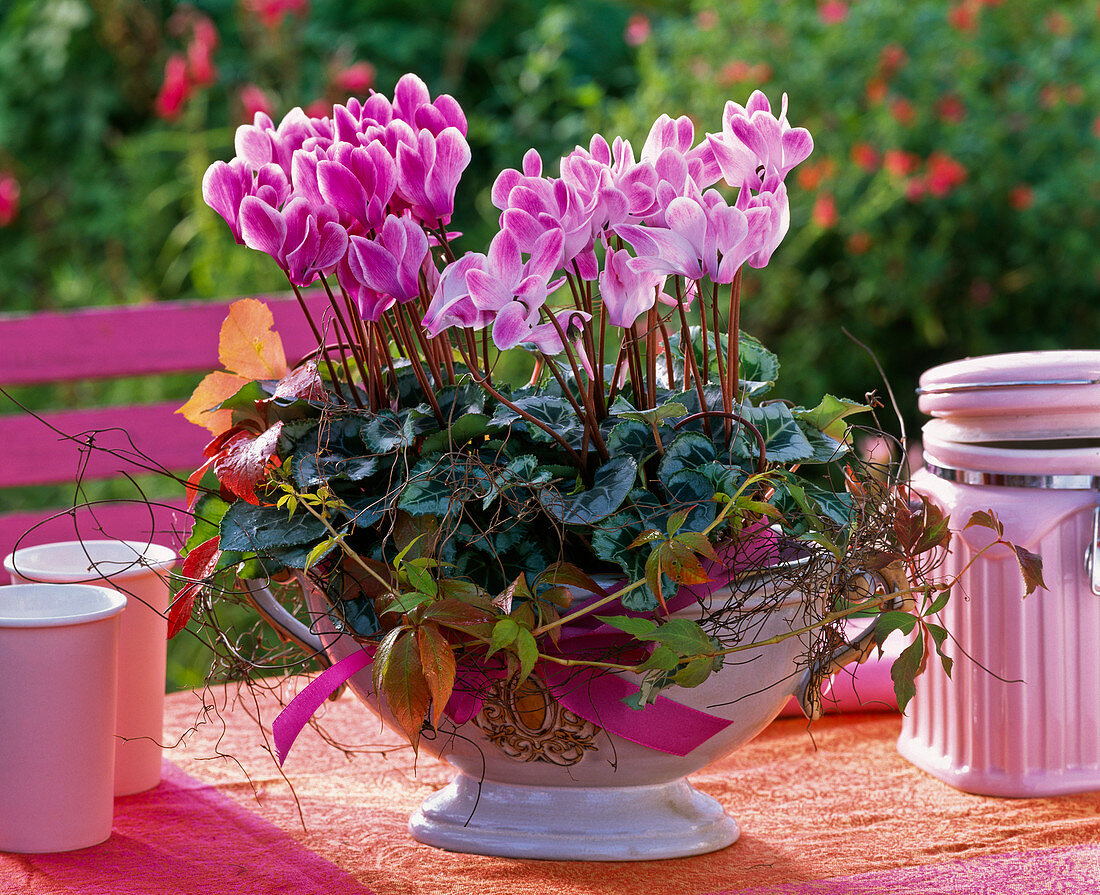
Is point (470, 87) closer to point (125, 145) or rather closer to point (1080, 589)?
point (125, 145)

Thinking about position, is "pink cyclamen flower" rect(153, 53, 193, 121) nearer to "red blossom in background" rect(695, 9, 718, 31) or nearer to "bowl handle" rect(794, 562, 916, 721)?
"red blossom in background" rect(695, 9, 718, 31)

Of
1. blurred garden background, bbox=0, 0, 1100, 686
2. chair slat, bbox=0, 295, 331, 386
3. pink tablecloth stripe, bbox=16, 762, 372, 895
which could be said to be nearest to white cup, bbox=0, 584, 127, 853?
pink tablecloth stripe, bbox=16, 762, 372, 895

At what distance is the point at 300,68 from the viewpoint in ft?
9.73

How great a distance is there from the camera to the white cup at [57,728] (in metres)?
0.61

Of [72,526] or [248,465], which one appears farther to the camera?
[72,526]

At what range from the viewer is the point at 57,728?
62 centimetres

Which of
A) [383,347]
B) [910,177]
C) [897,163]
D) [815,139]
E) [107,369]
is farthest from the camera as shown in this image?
[815,139]

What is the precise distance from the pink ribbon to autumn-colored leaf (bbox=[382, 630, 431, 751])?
4 centimetres

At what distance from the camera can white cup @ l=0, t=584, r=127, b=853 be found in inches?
24.1

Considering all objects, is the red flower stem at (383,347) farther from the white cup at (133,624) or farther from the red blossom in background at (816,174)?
the red blossom in background at (816,174)

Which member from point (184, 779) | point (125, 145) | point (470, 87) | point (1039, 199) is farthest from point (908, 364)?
point (184, 779)

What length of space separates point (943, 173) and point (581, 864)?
6.28 ft

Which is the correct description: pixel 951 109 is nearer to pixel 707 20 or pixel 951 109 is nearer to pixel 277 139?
pixel 707 20

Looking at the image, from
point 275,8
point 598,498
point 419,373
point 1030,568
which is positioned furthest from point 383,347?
point 275,8
